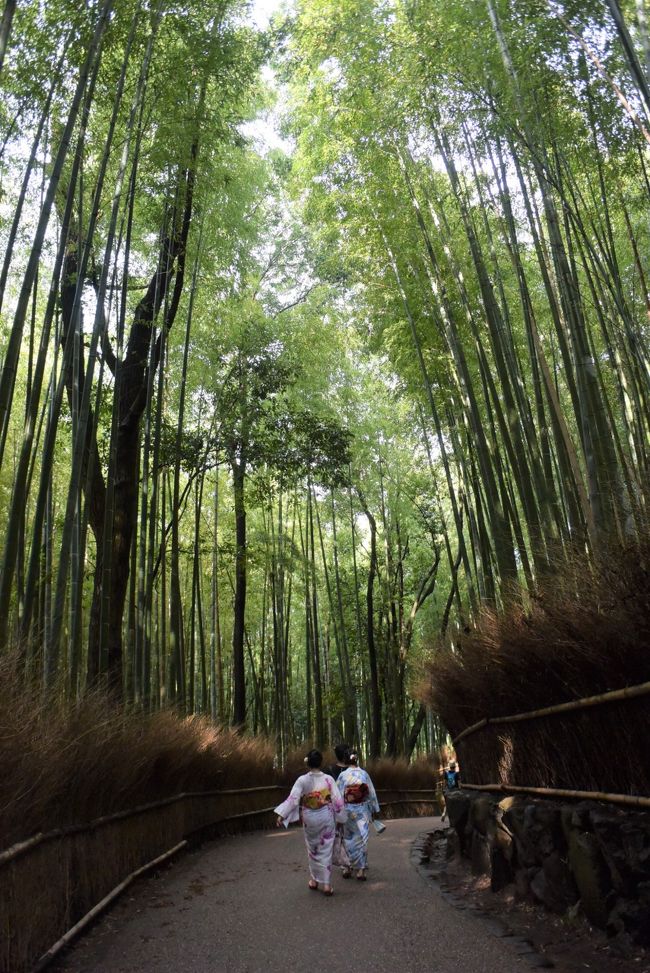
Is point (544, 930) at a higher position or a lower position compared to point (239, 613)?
lower

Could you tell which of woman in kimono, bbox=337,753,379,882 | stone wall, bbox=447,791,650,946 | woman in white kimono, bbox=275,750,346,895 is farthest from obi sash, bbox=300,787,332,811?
stone wall, bbox=447,791,650,946

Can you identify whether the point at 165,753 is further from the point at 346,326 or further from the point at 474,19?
the point at 346,326

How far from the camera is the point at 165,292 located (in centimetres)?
618

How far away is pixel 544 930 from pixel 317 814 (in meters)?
1.62

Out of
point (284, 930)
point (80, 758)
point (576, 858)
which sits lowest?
point (284, 930)

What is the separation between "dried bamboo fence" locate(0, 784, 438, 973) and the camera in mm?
2363

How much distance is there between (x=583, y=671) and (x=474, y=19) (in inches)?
166

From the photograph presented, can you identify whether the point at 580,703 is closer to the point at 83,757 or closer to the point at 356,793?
the point at 83,757

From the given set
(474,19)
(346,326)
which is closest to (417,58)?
(474,19)

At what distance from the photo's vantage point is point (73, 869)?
10.0ft

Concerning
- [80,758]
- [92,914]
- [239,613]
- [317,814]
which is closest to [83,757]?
[80,758]

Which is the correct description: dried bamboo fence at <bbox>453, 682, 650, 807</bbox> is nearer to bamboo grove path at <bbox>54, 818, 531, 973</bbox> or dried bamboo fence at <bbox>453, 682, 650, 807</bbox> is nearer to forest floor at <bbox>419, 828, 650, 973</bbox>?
forest floor at <bbox>419, 828, 650, 973</bbox>

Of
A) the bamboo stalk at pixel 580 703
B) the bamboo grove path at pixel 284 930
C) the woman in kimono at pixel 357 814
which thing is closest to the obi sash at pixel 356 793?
the woman in kimono at pixel 357 814

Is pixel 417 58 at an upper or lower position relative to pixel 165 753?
upper
